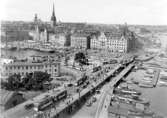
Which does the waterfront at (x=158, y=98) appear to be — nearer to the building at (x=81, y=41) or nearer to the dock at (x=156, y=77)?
the dock at (x=156, y=77)

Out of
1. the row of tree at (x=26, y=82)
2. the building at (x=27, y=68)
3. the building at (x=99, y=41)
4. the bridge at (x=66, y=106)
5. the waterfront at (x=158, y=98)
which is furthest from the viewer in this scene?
the building at (x=99, y=41)

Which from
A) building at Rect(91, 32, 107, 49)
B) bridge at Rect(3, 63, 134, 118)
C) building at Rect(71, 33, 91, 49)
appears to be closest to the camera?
bridge at Rect(3, 63, 134, 118)

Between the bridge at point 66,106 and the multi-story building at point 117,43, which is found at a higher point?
the multi-story building at point 117,43

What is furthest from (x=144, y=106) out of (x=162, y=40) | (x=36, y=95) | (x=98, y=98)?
(x=162, y=40)

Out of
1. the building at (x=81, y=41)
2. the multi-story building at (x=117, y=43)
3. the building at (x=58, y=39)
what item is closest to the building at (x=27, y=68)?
the multi-story building at (x=117, y=43)

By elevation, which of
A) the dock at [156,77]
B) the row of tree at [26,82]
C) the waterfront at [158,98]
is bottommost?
the waterfront at [158,98]

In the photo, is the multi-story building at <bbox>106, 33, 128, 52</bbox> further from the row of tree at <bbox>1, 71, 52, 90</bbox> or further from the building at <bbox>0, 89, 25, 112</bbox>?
the building at <bbox>0, 89, 25, 112</bbox>

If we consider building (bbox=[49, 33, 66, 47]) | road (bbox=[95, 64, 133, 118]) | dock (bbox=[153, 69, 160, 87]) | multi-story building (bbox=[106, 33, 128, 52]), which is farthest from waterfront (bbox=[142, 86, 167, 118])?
building (bbox=[49, 33, 66, 47])

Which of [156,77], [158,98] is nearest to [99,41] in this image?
[156,77]
